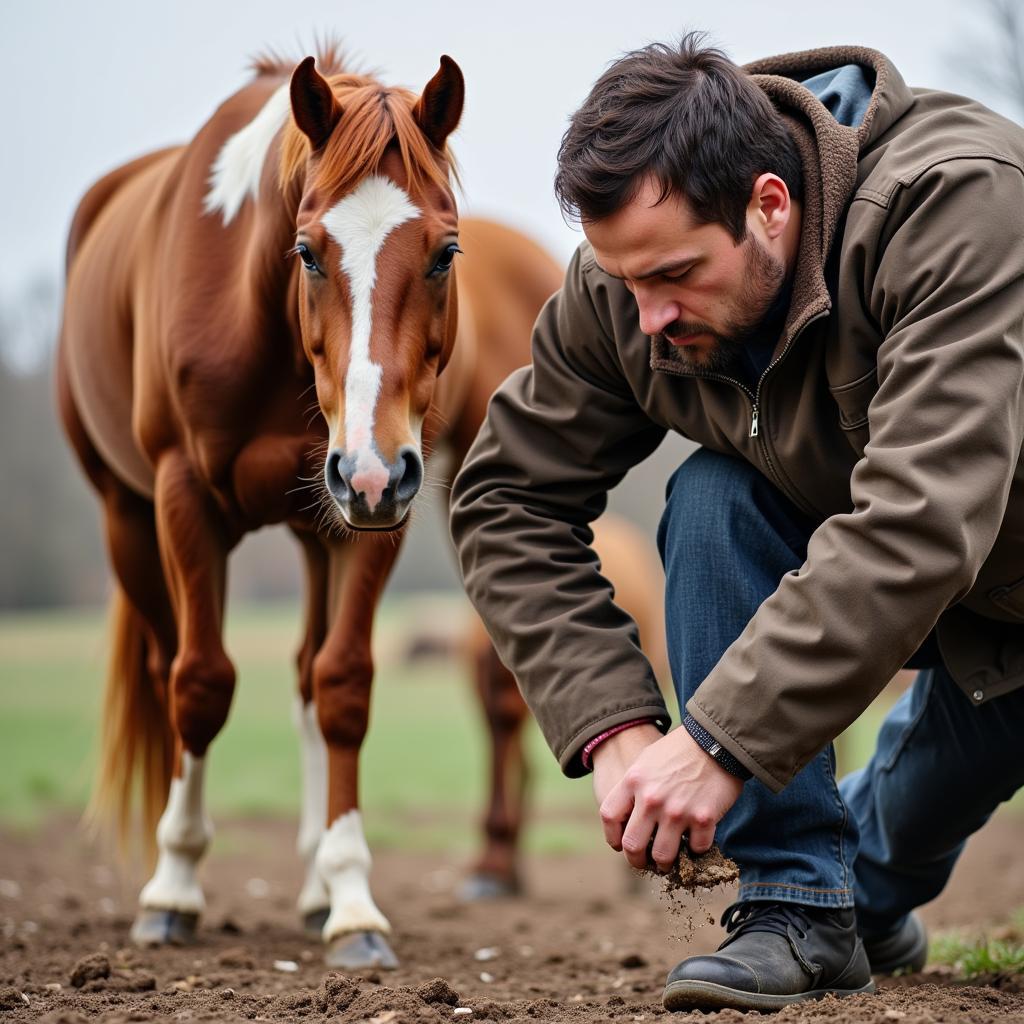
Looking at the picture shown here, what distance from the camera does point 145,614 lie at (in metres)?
4.61

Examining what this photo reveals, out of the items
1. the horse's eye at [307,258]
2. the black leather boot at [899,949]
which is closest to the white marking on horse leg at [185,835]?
the horse's eye at [307,258]

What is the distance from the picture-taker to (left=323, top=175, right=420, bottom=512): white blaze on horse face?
2.85 m

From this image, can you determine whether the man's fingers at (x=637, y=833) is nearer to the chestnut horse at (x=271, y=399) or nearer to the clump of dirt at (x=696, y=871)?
the clump of dirt at (x=696, y=871)

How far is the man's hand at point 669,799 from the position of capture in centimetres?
219

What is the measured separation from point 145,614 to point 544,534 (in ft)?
7.57

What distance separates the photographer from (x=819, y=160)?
2451 mm

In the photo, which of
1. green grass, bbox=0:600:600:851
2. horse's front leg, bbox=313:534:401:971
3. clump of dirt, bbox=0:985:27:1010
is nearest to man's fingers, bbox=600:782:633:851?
clump of dirt, bbox=0:985:27:1010

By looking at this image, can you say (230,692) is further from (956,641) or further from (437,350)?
(956,641)

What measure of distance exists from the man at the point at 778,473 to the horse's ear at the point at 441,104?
69cm

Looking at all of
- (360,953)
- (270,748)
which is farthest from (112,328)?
(270,748)

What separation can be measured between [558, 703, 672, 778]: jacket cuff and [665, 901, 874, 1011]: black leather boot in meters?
0.39

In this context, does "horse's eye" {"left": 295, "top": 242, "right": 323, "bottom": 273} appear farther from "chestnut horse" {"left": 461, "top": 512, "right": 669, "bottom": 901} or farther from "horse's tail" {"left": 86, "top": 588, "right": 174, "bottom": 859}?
"chestnut horse" {"left": 461, "top": 512, "right": 669, "bottom": 901}

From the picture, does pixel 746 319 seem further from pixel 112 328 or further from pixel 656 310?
pixel 112 328

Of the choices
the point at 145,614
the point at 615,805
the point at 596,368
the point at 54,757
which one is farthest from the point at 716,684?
the point at 54,757
